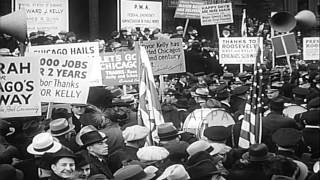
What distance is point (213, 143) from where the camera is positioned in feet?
18.2

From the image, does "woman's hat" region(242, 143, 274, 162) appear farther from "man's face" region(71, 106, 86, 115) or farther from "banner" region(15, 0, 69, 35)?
"banner" region(15, 0, 69, 35)

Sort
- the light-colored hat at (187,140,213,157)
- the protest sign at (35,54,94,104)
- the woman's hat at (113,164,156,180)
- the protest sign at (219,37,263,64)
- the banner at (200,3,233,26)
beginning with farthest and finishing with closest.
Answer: the banner at (200,3,233,26) → the protest sign at (219,37,263,64) → the protest sign at (35,54,94,104) → the light-colored hat at (187,140,213,157) → the woman's hat at (113,164,156,180)

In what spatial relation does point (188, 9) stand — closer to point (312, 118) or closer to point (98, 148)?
point (98, 148)

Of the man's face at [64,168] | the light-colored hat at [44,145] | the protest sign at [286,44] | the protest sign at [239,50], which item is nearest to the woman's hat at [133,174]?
the man's face at [64,168]

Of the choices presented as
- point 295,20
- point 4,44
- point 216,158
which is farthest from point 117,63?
point 216,158

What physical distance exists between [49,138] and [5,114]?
2.88 feet

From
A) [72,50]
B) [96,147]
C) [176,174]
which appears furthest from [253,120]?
[72,50]

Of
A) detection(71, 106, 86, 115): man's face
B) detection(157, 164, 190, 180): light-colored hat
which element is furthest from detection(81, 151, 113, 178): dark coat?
detection(71, 106, 86, 115): man's face

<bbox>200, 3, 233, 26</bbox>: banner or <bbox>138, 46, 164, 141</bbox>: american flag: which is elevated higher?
<bbox>200, 3, 233, 26</bbox>: banner

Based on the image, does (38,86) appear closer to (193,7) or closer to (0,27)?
(0,27)

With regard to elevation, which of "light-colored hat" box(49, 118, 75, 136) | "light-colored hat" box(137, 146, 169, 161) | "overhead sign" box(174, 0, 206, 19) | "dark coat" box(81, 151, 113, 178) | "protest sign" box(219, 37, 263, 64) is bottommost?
"dark coat" box(81, 151, 113, 178)

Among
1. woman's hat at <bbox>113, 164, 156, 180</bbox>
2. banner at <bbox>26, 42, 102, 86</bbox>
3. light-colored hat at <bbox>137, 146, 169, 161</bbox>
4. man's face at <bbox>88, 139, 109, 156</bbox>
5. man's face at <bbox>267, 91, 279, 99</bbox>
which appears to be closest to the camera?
woman's hat at <bbox>113, 164, 156, 180</bbox>

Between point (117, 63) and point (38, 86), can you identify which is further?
point (117, 63)

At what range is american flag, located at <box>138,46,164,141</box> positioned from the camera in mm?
6391
